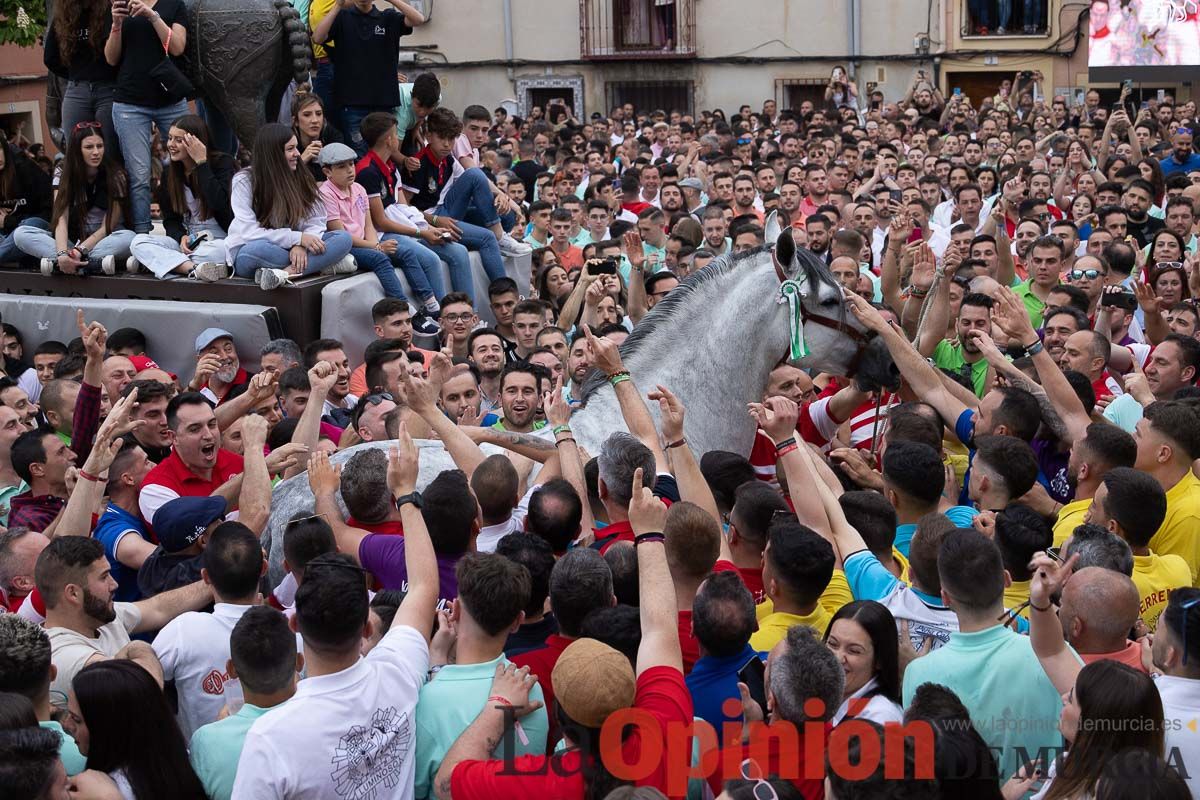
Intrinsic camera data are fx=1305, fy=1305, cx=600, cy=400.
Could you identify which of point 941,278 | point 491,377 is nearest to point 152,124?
point 491,377

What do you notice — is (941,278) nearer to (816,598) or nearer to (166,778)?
(816,598)

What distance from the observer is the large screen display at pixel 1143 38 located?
2445 centimetres

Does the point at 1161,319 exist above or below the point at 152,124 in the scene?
below

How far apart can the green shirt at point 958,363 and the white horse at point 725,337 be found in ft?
4.58

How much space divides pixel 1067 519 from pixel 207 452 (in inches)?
155

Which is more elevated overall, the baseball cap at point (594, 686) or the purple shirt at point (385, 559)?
the baseball cap at point (594, 686)

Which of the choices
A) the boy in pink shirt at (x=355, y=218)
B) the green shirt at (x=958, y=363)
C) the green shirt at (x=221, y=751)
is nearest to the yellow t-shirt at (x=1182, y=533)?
the green shirt at (x=958, y=363)

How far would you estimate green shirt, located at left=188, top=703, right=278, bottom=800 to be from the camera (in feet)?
12.3

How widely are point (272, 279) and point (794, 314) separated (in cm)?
365

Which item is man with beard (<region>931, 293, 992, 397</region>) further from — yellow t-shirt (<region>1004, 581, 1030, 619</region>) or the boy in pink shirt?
the boy in pink shirt

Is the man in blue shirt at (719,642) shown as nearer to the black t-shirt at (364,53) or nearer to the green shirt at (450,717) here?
the green shirt at (450,717)

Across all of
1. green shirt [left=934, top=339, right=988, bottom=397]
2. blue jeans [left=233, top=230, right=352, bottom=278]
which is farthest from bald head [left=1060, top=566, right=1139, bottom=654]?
blue jeans [left=233, top=230, right=352, bottom=278]

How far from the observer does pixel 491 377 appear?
8.25 meters

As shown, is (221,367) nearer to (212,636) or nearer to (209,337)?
(209,337)
